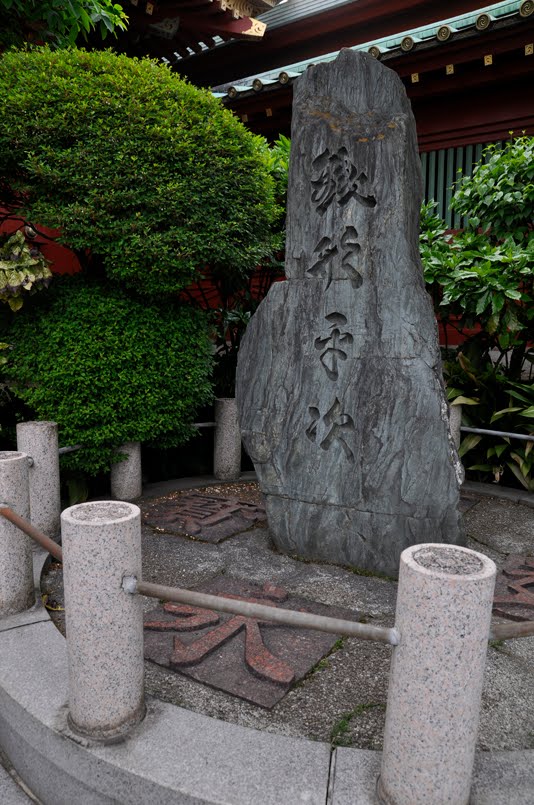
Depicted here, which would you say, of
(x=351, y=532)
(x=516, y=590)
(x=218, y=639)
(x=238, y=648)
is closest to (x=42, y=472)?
(x=218, y=639)

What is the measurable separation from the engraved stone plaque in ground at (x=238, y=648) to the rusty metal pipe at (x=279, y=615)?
80 cm

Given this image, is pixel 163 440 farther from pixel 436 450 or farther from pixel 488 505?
pixel 488 505

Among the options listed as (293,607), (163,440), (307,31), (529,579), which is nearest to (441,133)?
(307,31)

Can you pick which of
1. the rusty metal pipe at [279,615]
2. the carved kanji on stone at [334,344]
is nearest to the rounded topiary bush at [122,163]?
the carved kanji on stone at [334,344]

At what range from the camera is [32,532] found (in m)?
2.69

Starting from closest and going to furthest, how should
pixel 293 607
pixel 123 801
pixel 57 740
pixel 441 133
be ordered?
1. pixel 123 801
2. pixel 57 740
3. pixel 293 607
4. pixel 441 133

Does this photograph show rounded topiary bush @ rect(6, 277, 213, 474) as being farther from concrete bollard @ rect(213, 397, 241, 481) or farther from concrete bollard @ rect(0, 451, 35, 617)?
concrete bollard @ rect(0, 451, 35, 617)

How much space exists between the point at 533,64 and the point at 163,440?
20.9ft

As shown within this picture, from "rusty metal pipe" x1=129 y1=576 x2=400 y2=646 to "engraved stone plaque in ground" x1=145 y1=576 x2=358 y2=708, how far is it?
80 centimetres

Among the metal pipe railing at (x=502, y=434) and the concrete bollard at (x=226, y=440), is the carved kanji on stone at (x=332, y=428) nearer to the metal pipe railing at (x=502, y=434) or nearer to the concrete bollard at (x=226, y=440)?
the concrete bollard at (x=226, y=440)

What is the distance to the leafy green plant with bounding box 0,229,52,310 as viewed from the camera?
4.80m

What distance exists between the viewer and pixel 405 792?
1.86m

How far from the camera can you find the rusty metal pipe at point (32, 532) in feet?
8.09

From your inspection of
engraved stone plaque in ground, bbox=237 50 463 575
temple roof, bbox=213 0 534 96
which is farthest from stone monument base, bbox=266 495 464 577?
temple roof, bbox=213 0 534 96
